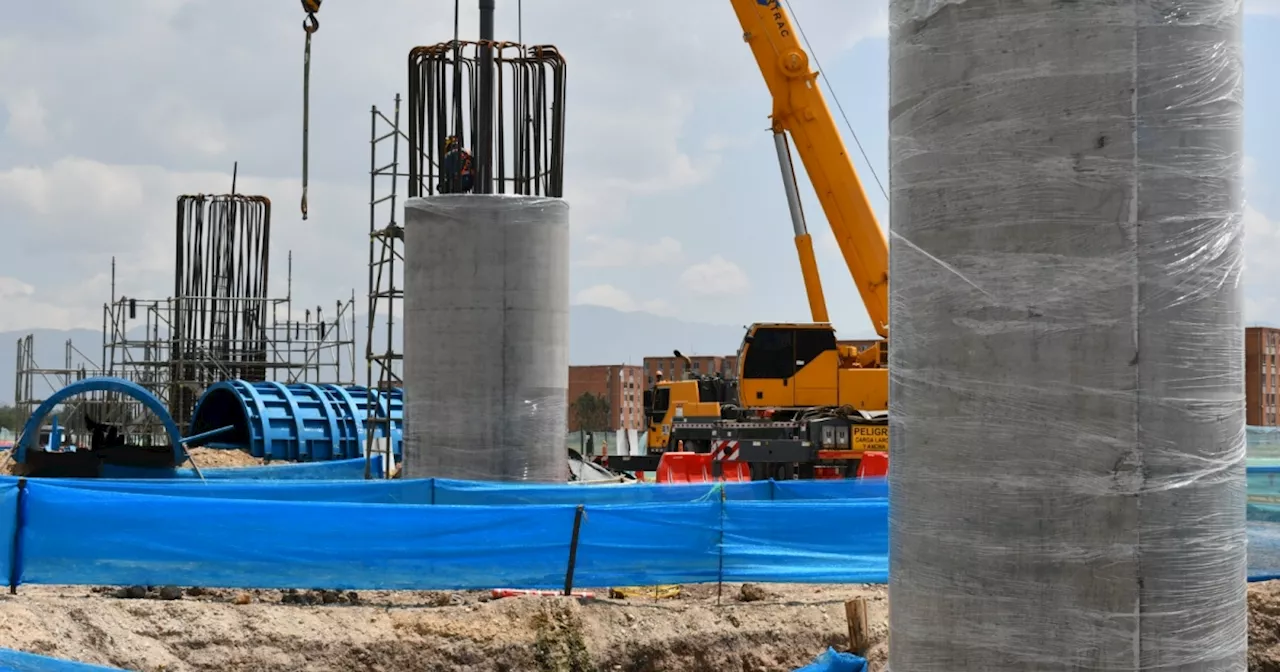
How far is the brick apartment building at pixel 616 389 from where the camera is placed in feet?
317

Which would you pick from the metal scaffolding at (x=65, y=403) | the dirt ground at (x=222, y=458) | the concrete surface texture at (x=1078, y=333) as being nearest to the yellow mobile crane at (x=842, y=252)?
the dirt ground at (x=222, y=458)

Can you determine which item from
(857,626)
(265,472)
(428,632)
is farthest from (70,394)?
(857,626)

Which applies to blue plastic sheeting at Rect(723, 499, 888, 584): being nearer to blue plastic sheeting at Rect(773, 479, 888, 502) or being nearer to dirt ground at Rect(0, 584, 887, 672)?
dirt ground at Rect(0, 584, 887, 672)

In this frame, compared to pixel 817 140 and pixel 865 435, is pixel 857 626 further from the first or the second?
pixel 817 140

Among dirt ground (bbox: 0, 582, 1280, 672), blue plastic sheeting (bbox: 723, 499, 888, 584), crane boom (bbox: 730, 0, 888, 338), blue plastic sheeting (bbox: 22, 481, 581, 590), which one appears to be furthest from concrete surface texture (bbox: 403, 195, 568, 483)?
crane boom (bbox: 730, 0, 888, 338)

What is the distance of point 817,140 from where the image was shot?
66.8 feet

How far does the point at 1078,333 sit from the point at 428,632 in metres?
5.87

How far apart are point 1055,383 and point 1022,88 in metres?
0.85

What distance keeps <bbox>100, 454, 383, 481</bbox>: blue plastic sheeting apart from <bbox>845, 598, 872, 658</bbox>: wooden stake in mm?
10583

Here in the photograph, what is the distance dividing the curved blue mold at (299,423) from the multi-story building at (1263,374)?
53.0 metres

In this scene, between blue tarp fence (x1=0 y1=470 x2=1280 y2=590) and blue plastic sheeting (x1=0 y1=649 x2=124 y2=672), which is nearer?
blue plastic sheeting (x1=0 y1=649 x2=124 y2=672)

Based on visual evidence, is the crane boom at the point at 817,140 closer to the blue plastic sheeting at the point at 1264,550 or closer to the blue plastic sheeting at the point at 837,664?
the blue plastic sheeting at the point at 1264,550

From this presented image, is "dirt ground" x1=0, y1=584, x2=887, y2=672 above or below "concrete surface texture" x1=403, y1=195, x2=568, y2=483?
below

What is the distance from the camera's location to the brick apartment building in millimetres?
96500
